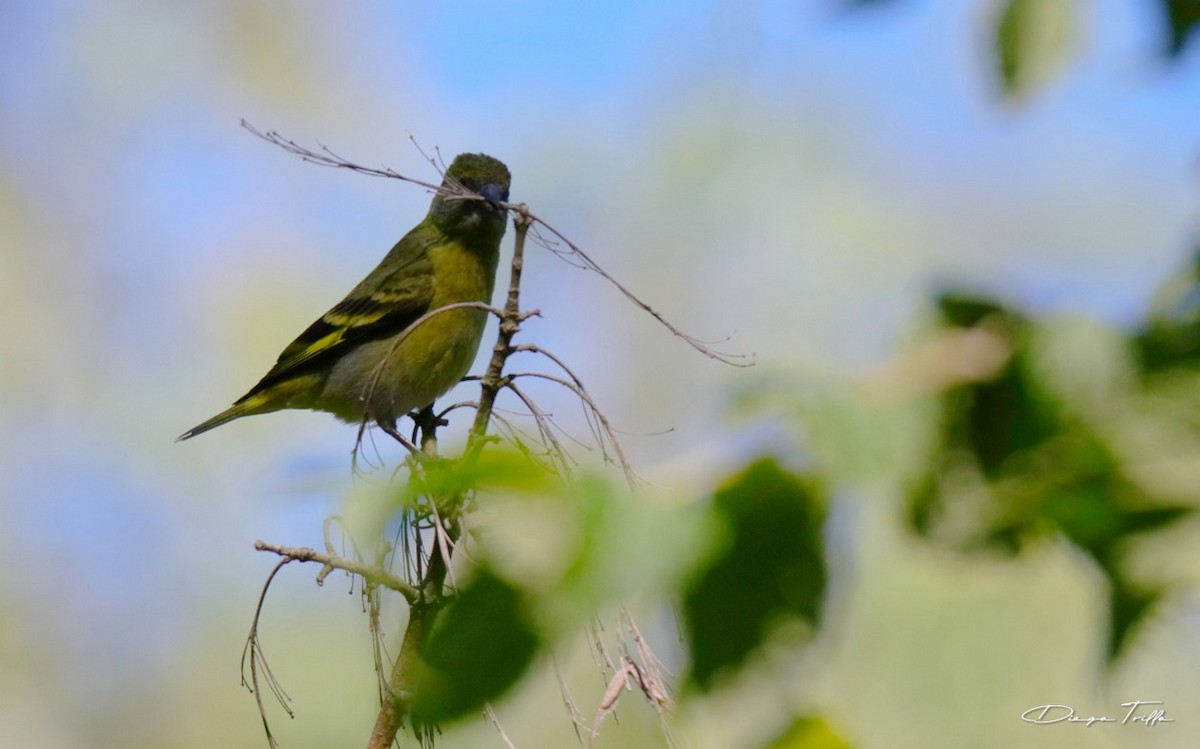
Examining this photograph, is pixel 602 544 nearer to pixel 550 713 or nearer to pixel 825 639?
pixel 825 639

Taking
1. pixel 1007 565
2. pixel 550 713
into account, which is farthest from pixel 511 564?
pixel 550 713

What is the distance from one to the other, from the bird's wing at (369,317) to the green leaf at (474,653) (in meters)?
4.40

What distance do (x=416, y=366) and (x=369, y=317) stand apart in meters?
0.65

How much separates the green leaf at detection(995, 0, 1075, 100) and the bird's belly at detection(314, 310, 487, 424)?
3516mm

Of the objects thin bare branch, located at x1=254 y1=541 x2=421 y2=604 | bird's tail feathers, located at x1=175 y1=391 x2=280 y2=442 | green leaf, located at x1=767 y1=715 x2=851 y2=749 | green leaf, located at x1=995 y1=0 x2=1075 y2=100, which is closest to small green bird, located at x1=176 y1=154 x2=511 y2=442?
bird's tail feathers, located at x1=175 y1=391 x2=280 y2=442

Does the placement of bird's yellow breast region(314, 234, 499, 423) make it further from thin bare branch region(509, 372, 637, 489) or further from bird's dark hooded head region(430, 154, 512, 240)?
thin bare branch region(509, 372, 637, 489)

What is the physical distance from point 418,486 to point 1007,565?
1.21ft

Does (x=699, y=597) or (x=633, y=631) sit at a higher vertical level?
(x=699, y=597)

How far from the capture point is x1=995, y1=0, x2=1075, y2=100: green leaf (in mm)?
930

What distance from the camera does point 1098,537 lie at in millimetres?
636

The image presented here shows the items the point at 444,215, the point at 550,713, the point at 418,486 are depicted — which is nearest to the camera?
the point at 418,486

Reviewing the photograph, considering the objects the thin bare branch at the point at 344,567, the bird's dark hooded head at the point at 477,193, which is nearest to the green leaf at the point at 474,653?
the thin bare branch at the point at 344,567

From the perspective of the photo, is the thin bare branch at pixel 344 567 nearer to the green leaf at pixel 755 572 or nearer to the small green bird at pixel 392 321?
the green leaf at pixel 755 572

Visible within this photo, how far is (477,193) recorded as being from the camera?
3730mm
